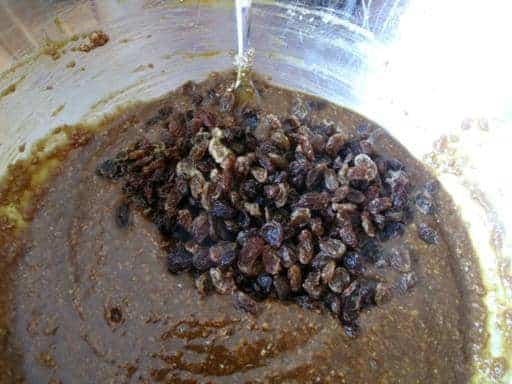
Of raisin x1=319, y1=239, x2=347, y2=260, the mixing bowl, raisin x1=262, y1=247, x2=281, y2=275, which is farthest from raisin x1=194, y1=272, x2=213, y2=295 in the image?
the mixing bowl

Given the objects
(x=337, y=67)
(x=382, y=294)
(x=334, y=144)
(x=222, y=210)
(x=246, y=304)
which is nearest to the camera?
(x=246, y=304)

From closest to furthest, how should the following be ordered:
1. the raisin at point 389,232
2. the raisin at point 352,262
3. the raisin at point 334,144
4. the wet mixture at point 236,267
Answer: the wet mixture at point 236,267
the raisin at point 352,262
the raisin at point 389,232
the raisin at point 334,144

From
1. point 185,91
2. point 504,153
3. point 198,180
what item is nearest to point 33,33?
point 185,91

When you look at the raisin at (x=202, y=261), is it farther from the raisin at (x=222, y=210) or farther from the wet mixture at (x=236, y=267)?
the raisin at (x=222, y=210)

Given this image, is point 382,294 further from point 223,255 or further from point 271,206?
point 223,255

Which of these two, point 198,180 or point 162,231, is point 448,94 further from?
point 162,231

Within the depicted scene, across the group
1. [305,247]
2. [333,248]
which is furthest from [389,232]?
[305,247]

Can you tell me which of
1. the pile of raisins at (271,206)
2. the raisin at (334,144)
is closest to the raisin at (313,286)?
the pile of raisins at (271,206)
